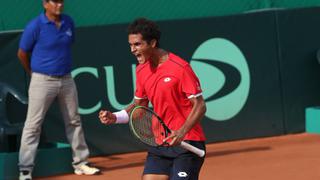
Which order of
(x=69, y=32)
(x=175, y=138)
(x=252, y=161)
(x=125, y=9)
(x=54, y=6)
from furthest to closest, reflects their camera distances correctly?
1. (x=125, y=9)
2. (x=252, y=161)
3. (x=69, y=32)
4. (x=54, y=6)
5. (x=175, y=138)

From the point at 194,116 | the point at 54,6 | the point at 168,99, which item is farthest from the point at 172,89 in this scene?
the point at 54,6

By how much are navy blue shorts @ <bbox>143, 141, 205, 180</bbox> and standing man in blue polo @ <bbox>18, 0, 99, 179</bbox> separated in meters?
2.85

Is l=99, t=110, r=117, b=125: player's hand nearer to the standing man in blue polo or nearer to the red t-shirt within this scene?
the red t-shirt

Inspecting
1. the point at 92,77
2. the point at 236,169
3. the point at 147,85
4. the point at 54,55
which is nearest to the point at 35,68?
the point at 54,55

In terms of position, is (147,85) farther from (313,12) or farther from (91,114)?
(313,12)

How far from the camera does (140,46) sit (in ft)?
17.1

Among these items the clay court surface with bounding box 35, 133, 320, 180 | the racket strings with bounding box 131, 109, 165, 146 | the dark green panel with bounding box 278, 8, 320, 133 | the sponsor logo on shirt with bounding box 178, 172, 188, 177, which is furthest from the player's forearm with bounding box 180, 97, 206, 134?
the dark green panel with bounding box 278, 8, 320, 133

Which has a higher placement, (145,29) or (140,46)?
(145,29)

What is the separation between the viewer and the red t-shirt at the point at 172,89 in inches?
209

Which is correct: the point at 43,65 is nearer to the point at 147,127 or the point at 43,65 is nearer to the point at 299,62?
the point at 147,127

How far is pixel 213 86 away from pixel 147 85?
4.83m

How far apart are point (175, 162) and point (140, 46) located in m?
0.79

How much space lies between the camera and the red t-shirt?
5297 mm

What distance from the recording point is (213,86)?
33.4 feet
